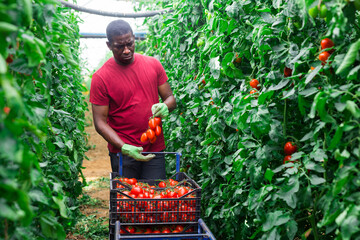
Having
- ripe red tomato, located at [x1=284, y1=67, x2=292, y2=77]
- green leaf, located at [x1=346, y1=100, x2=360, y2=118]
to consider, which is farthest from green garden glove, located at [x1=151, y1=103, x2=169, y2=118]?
green leaf, located at [x1=346, y1=100, x2=360, y2=118]

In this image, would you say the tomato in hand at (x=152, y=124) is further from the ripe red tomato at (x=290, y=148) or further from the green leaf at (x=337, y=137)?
the green leaf at (x=337, y=137)

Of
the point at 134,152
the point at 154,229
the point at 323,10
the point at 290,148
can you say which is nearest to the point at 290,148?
the point at 290,148

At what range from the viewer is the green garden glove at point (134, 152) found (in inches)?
123

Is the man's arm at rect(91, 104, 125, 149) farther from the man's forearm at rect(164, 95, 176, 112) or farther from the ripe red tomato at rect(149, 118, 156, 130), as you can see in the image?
the man's forearm at rect(164, 95, 176, 112)

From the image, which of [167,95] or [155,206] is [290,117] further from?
[167,95]

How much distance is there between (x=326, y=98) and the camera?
1.56 meters

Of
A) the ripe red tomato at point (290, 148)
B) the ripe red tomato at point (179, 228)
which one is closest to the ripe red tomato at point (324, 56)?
the ripe red tomato at point (290, 148)

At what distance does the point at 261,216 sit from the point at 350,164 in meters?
0.61

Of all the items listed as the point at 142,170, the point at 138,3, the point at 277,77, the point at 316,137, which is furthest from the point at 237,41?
the point at 138,3

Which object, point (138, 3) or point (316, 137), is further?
point (138, 3)

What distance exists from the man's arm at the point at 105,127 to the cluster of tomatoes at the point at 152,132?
0.59 ft

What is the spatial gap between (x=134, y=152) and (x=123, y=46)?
88 centimetres

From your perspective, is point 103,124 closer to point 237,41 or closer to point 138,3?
point 237,41

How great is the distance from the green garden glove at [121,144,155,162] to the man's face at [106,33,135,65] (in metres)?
0.75
